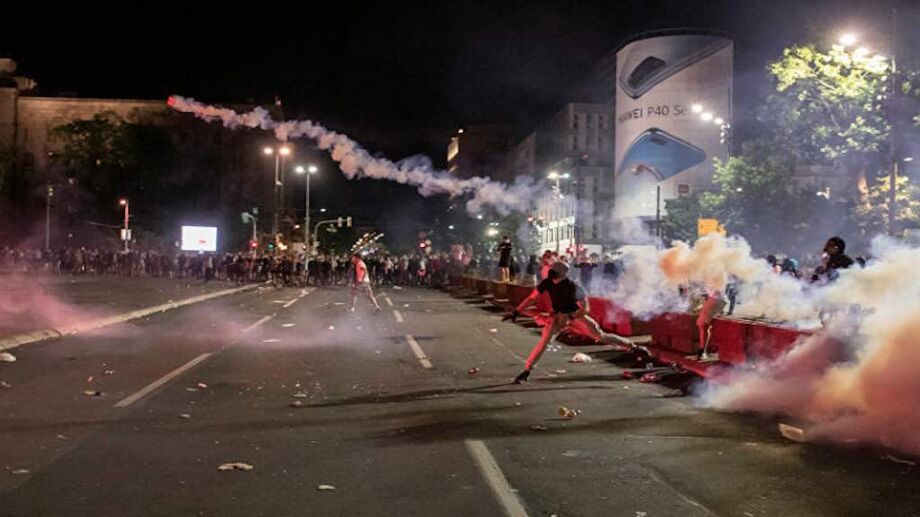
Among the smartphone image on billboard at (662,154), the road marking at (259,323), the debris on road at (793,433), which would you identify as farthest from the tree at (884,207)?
the smartphone image on billboard at (662,154)

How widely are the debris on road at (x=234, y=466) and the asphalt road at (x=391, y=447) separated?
3.1 inches

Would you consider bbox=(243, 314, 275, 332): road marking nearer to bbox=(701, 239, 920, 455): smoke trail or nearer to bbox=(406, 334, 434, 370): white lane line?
bbox=(406, 334, 434, 370): white lane line

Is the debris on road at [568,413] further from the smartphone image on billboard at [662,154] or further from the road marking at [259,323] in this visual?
the smartphone image on billboard at [662,154]

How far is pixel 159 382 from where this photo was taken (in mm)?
10898

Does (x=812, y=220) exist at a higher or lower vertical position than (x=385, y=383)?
higher

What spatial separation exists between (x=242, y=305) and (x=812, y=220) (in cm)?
2906

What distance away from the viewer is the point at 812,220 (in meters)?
41.8

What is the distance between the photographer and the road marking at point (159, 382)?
9.47 metres

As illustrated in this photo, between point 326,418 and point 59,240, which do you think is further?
point 59,240

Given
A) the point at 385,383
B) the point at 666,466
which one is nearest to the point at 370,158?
the point at 385,383

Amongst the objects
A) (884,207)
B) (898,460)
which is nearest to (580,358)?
(898,460)

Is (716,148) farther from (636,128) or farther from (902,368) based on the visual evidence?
(902,368)

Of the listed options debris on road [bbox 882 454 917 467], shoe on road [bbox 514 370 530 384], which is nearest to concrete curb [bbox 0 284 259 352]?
shoe on road [bbox 514 370 530 384]

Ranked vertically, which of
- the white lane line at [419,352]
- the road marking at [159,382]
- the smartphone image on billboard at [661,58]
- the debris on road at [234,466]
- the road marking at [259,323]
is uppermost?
the smartphone image on billboard at [661,58]
